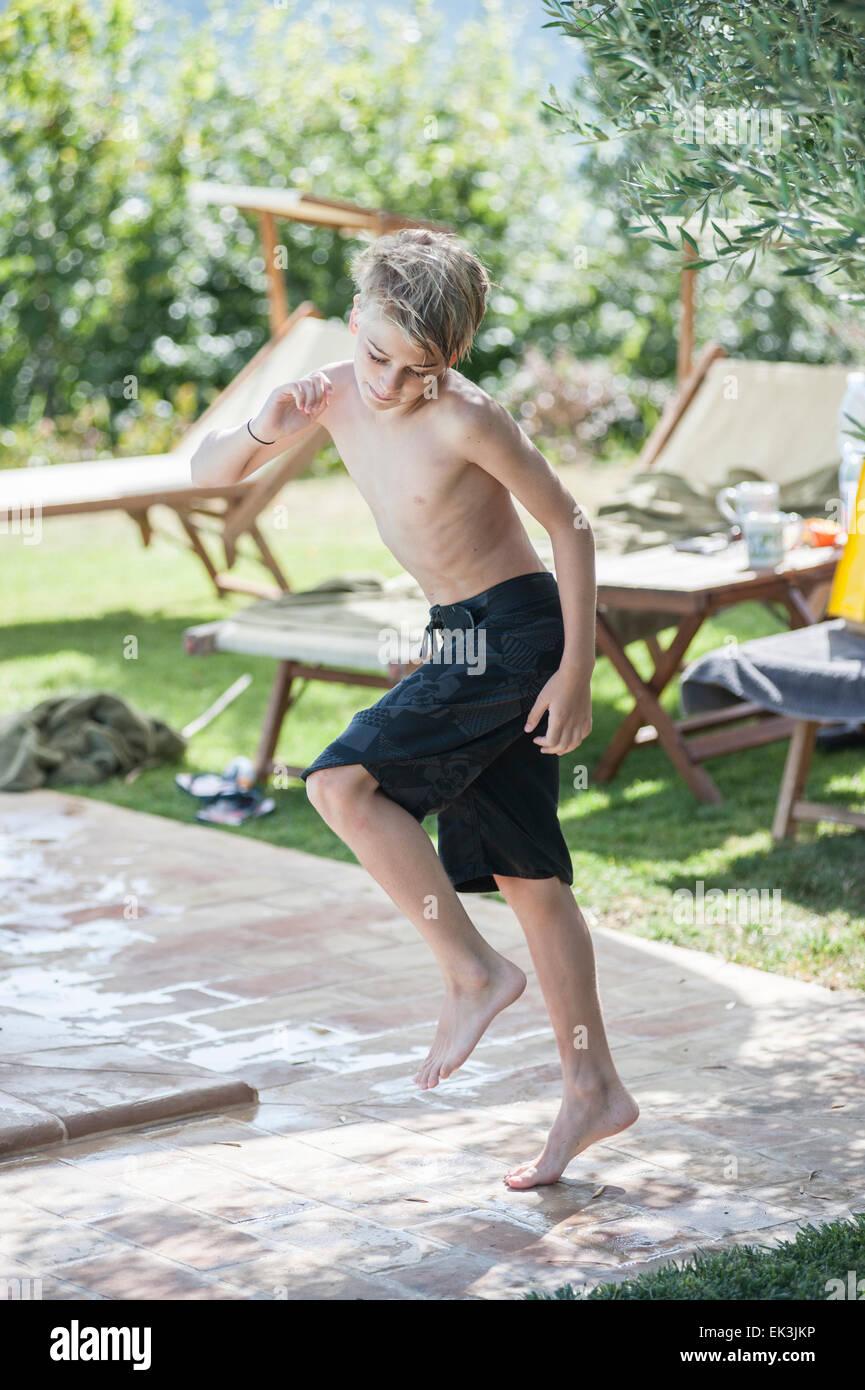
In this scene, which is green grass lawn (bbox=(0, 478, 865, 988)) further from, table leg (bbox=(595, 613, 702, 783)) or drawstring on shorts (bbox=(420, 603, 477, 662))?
drawstring on shorts (bbox=(420, 603, 477, 662))

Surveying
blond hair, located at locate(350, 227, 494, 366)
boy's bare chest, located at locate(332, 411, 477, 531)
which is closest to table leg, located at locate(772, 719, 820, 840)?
boy's bare chest, located at locate(332, 411, 477, 531)

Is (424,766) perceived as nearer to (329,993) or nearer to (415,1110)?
(415,1110)

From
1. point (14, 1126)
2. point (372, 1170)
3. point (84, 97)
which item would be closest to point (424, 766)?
point (372, 1170)

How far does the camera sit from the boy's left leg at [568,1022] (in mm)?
2916

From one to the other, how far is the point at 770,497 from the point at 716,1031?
267 centimetres

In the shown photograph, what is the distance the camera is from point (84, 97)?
13234 millimetres

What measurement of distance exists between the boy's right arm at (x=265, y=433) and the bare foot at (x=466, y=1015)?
3.16 feet

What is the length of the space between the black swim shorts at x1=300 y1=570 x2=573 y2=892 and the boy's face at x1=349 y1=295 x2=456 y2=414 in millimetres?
373

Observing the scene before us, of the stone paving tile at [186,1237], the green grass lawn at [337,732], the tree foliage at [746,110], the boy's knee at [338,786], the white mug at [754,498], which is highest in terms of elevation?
the tree foliage at [746,110]

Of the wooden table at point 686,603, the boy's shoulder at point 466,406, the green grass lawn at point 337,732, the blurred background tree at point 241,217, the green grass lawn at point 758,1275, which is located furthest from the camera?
the blurred background tree at point 241,217

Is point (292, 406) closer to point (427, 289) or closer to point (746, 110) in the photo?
point (427, 289)

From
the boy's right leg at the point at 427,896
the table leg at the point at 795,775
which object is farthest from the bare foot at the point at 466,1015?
the table leg at the point at 795,775

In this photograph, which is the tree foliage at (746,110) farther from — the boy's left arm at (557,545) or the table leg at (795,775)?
the table leg at (795,775)

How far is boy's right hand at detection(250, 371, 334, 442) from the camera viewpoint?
2883 millimetres
